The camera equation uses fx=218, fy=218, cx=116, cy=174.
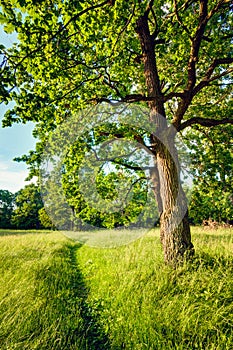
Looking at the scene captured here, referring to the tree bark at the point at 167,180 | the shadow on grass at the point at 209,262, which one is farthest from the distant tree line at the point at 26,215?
the shadow on grass at the point at 209,262

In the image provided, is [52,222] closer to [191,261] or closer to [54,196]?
[54,196]

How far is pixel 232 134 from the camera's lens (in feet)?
29.5

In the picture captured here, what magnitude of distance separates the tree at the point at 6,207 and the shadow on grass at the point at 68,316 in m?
65.9

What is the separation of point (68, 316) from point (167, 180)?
433 cm

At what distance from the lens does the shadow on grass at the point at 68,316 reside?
11.4ft

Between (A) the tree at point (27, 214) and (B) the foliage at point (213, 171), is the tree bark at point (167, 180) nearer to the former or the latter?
(B) the foliage at point (213, 171)

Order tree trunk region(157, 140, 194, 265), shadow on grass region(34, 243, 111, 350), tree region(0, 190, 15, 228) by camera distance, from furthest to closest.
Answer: tree region(0, 190, 15, 228), tree trunk region(157, 140, 194, 265), shadow on grass region(34, 243, 111, 350)

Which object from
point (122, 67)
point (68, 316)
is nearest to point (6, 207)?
point (122, 67)

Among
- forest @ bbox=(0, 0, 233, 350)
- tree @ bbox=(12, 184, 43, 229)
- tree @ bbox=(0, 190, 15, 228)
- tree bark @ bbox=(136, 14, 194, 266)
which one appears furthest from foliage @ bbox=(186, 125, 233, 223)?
tree @ bbox=(0, 190, 15, 228)

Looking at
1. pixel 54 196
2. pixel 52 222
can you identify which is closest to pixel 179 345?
pixel 54 196

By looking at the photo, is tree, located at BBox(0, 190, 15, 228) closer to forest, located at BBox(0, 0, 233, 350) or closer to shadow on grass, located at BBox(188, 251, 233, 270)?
forest, located at BBox(0, 0, 233, 350)

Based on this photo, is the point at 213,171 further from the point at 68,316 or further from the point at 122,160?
the point at 68,316

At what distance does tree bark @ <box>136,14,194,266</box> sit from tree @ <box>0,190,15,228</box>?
67.3 metres

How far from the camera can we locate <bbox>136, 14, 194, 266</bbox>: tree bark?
6.04 meters
